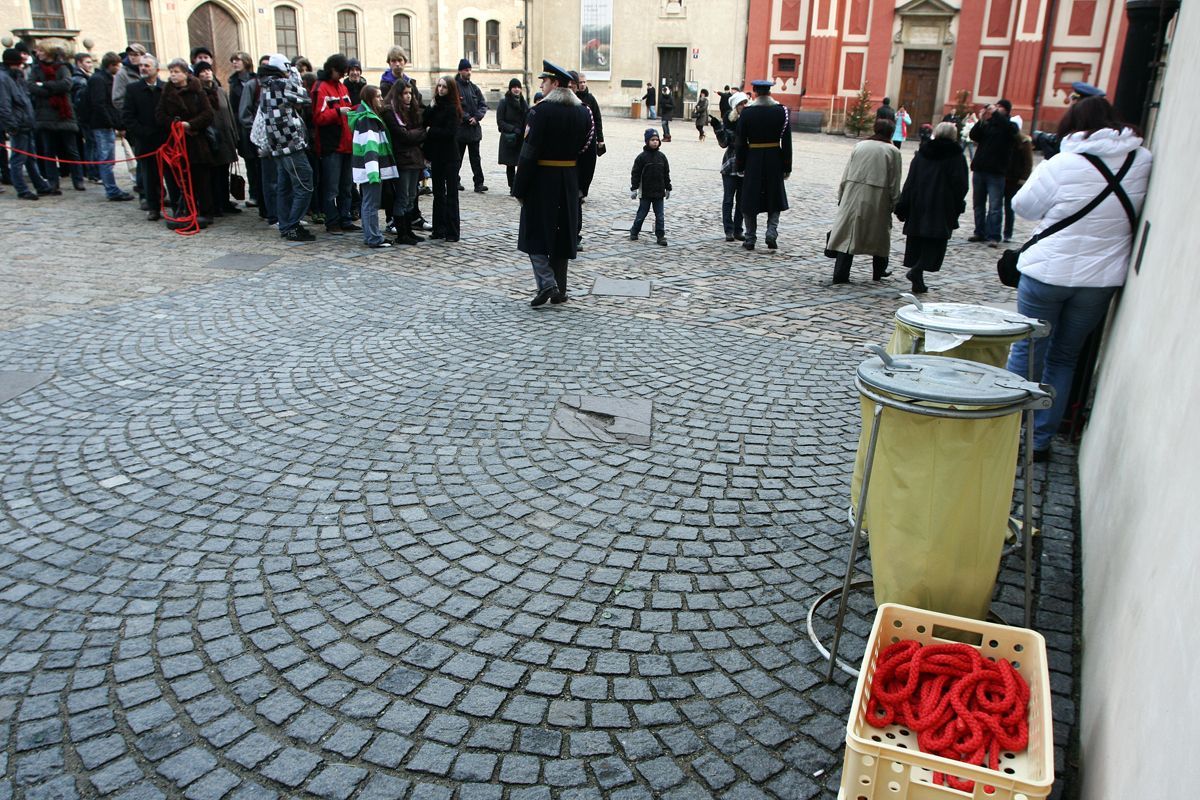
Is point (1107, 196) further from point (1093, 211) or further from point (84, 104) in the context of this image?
point (84, 104)

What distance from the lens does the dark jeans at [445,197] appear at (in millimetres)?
10264

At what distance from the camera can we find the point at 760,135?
395 inches

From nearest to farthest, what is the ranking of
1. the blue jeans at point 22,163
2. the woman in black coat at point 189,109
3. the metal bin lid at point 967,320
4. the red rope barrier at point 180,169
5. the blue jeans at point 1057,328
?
the metal bin lid at point 967,320, the blue jeans at point 1057,328, the woman in black coat at point 189,109, the red rope barrier at point 180,169, the blue jeans at point 22,163

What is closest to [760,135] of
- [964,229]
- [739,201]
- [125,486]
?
[739,201]

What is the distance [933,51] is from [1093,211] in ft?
108

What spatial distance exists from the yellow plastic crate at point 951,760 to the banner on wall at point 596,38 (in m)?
41.1

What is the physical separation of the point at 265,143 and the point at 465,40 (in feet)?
103

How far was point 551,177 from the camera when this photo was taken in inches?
297

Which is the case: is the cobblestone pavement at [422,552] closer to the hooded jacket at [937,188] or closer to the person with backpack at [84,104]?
the hooded jacket at [937,188]

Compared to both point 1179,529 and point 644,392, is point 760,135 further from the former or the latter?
point 1179,529

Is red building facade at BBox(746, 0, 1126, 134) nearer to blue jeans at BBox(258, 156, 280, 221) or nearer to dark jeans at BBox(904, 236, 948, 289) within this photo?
dark jeans at BBox(904, 236, 948, 289)

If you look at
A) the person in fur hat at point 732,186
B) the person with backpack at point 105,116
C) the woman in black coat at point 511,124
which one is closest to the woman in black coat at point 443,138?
the woman in black coat at point 511,124

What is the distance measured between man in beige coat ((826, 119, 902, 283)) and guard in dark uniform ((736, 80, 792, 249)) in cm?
125

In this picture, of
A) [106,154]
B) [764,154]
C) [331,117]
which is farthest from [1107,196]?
[106,154]
